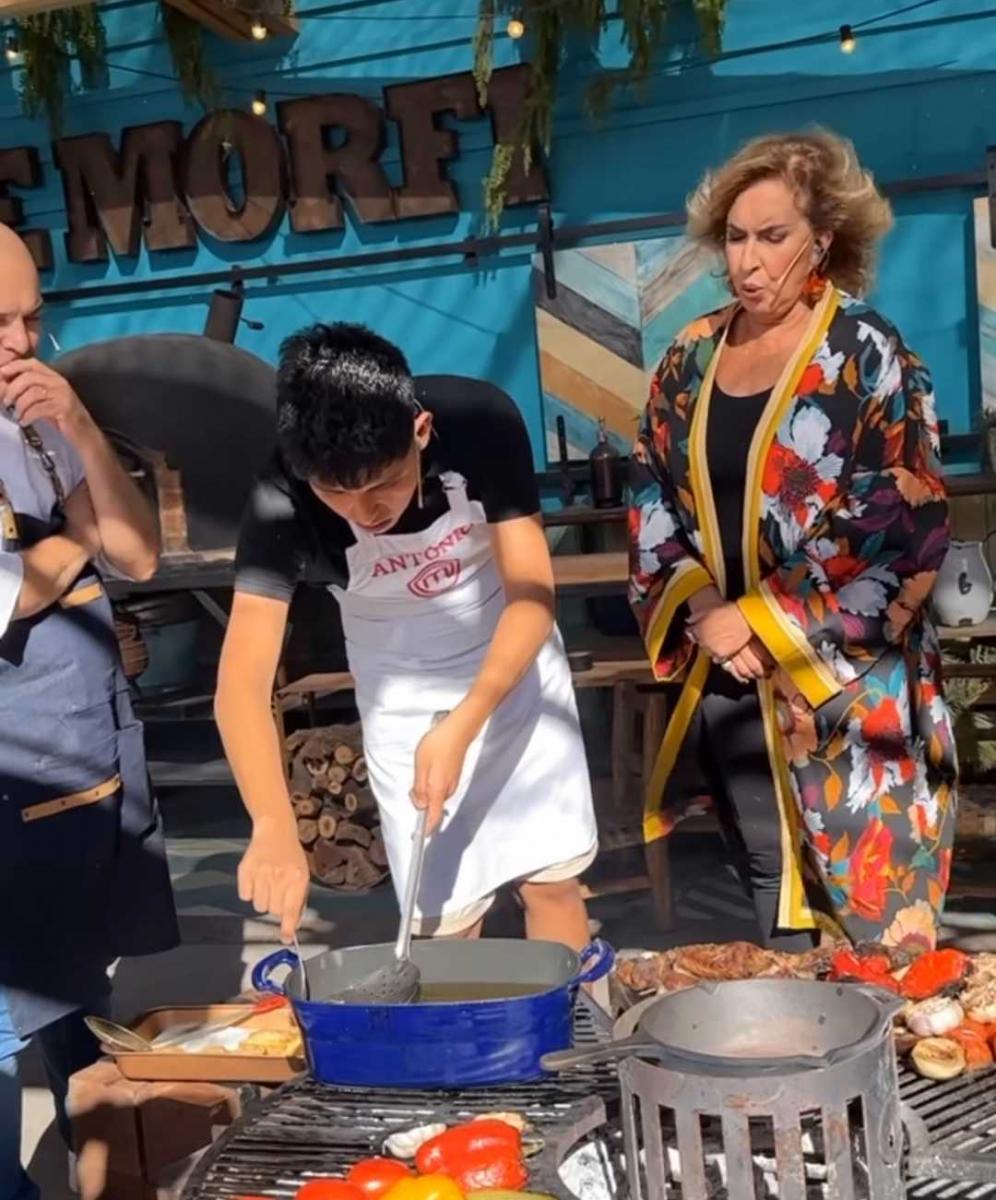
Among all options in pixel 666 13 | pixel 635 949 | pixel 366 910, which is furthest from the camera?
pixel 666 13

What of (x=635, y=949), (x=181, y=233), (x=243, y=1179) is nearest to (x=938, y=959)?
(x=243, y=1179)

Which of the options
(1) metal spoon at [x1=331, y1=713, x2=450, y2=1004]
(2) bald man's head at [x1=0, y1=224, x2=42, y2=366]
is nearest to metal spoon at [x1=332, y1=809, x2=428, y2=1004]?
(1) metal spoon at [x1=331, y1=713, x2=450, y2=1004]

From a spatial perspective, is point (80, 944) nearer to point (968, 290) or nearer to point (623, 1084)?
point (623, 1084)

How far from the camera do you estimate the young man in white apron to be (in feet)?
7.22

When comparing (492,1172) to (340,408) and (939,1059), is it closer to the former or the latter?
(939,1059)

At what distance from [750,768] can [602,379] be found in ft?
10.9

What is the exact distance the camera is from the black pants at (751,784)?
2.74m

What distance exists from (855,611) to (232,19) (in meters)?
4.39

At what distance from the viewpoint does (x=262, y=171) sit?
6266 millimetres

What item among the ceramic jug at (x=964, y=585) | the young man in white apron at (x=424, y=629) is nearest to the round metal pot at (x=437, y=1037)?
the young man in white apron at (x=424, y=629)

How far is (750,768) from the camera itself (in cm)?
274

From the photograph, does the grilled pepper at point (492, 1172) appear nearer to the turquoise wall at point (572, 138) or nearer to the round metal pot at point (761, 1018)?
the round metal pot at point (761, 1018)

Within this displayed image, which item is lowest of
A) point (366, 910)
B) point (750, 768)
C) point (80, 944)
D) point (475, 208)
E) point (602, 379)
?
point (366, 910)

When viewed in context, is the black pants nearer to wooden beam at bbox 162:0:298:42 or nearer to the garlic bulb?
the garlic bulb
